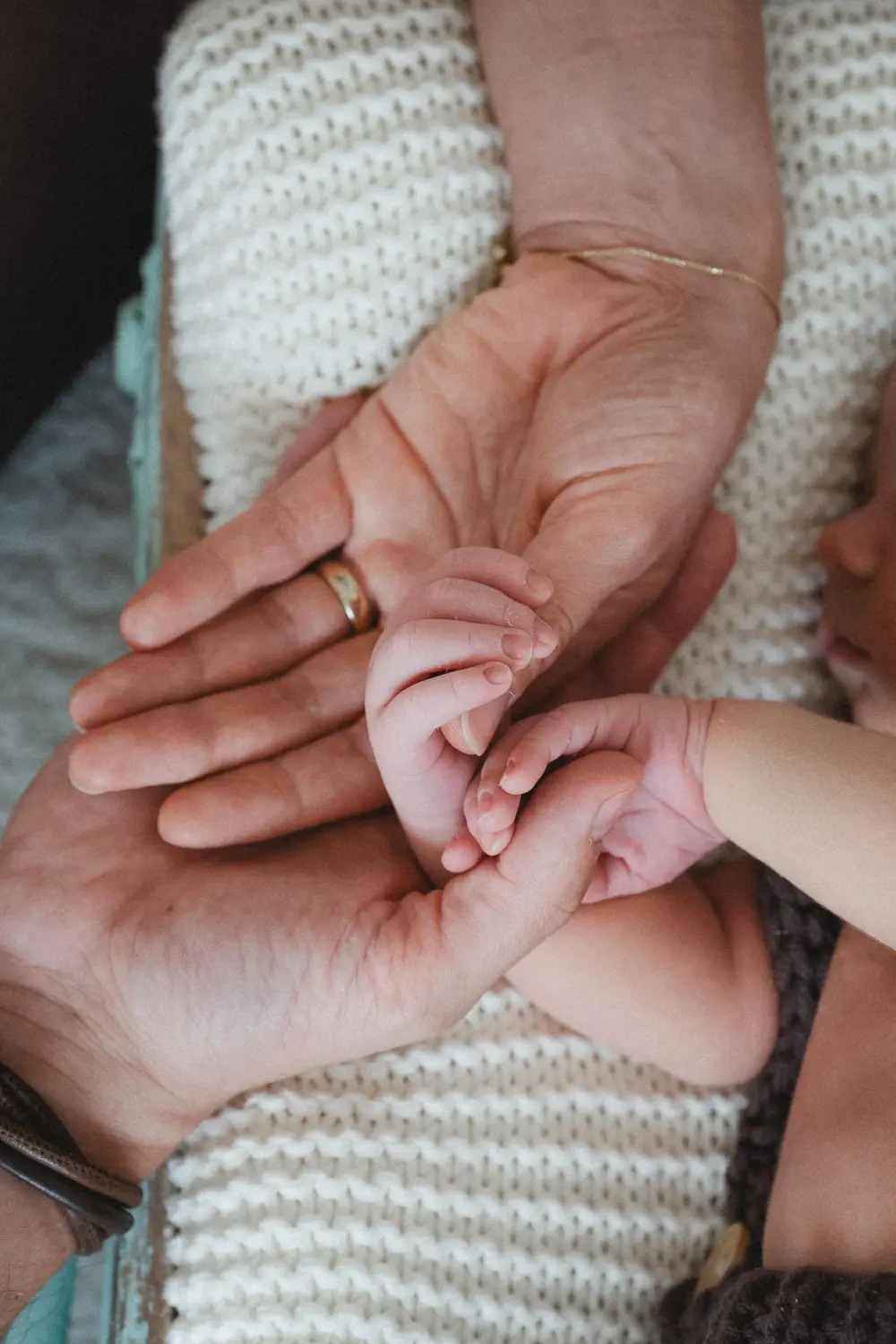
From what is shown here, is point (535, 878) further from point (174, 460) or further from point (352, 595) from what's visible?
point (174, 460)

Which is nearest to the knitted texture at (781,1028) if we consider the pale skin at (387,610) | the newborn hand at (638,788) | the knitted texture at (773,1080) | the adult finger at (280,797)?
the knitted texture at (773,1080)

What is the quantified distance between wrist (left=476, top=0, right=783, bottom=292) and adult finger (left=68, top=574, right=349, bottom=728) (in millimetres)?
368

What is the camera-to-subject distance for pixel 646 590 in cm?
93

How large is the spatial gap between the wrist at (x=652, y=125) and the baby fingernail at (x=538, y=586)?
1.30 feet

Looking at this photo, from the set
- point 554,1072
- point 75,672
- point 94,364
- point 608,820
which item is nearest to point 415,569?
point 608,820

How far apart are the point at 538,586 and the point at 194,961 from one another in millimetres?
356

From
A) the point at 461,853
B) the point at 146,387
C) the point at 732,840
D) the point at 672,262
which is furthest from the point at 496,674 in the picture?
the point at 146,387

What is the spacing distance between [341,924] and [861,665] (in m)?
0.45

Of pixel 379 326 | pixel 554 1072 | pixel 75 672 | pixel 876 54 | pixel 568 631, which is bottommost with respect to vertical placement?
pixel 554 1072

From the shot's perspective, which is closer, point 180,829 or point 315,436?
point 180,829

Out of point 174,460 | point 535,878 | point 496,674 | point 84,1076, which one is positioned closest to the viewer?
point 496,674

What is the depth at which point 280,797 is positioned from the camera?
2.83 feet

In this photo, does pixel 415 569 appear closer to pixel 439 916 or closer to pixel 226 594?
pixel 226 594

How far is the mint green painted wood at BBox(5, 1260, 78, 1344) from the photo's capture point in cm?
93
